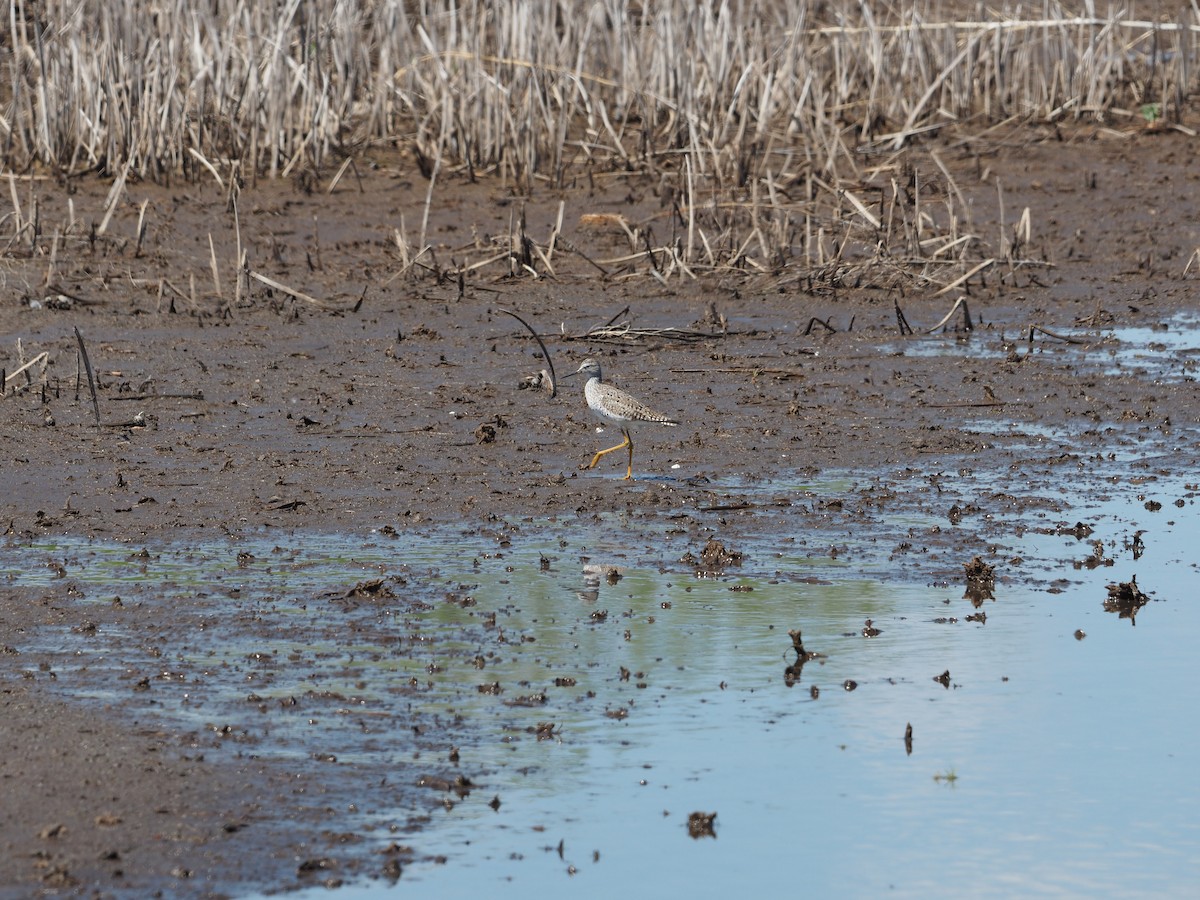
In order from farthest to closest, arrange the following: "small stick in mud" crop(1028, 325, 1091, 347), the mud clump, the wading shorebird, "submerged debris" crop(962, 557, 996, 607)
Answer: "small stick in mud" crop(1028, 325, 1091, 347) → the wading shorebird → the mud clump → "submerged debris" crop(962, 557, 996, 607)

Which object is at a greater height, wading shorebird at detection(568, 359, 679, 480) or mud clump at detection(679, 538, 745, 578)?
wading shorebird at detection(568, 359, 679, 480)

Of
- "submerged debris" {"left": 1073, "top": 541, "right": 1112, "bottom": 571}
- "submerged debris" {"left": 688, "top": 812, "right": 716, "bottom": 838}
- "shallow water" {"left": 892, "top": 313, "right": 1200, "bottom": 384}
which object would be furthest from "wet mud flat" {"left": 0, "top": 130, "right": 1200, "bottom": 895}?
"submerged debris" {"left": 688, "top": 812, "right": 716, "bottom": 838}

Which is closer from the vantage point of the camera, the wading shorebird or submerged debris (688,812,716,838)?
submerged debris (688,812,716,838)

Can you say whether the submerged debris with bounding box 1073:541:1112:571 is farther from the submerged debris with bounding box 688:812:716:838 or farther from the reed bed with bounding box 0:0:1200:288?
the reed bed with bounding box 0:0:1200:288

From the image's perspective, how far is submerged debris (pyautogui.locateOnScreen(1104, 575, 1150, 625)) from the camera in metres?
6.83

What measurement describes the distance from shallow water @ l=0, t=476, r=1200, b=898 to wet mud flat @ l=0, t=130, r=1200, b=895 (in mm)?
37

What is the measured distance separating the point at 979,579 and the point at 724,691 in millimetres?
1533

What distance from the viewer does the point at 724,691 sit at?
233 inches

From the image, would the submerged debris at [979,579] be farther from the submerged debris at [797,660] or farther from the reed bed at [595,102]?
the reed bed at [595,102]

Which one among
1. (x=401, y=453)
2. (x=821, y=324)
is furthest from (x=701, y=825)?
(x=821, y=324)

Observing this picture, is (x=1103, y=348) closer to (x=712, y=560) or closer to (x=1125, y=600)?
(x=1125, y=600)

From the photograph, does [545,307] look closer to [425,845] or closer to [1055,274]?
[1055,274]

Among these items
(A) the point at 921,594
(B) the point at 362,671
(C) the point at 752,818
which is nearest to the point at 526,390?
(A) the point at 921,594

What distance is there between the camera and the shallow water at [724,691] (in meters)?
→ 4.78
